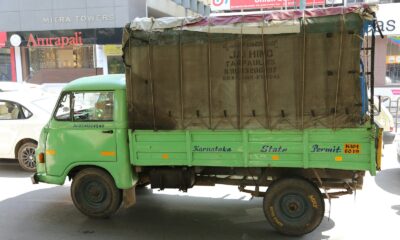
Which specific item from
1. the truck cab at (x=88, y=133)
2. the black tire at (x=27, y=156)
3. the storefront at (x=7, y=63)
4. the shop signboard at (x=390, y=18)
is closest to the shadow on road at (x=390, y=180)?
the truck cab at (x=88, y=133)

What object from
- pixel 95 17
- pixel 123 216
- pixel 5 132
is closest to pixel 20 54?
pixel 95 17

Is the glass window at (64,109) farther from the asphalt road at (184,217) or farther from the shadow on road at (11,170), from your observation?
the shadow on road at (11,170)

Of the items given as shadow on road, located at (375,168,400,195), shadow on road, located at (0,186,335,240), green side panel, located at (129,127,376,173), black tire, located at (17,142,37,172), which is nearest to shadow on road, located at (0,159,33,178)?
black tire, located at (17,142,37,172)

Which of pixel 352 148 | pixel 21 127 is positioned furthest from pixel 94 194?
pixel 21 127

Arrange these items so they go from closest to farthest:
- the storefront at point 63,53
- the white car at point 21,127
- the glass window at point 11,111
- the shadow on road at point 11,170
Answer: the shadow on road at point 11,170, the white car at point 21,127, the glass window at point 11,111, the storefront at point 63,53

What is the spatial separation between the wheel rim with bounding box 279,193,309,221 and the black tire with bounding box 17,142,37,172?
592cm

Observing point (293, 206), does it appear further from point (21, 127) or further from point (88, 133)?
point (21, 127)

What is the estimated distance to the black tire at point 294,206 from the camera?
17.9 feet

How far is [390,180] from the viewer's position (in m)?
8.38

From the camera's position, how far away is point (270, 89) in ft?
17.6

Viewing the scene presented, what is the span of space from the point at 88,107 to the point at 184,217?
2.11m

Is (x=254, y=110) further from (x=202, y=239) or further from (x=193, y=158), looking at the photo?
(x=202, y=239)

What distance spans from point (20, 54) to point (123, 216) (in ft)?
68.0

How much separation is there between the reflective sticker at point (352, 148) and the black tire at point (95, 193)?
3.10 meters
